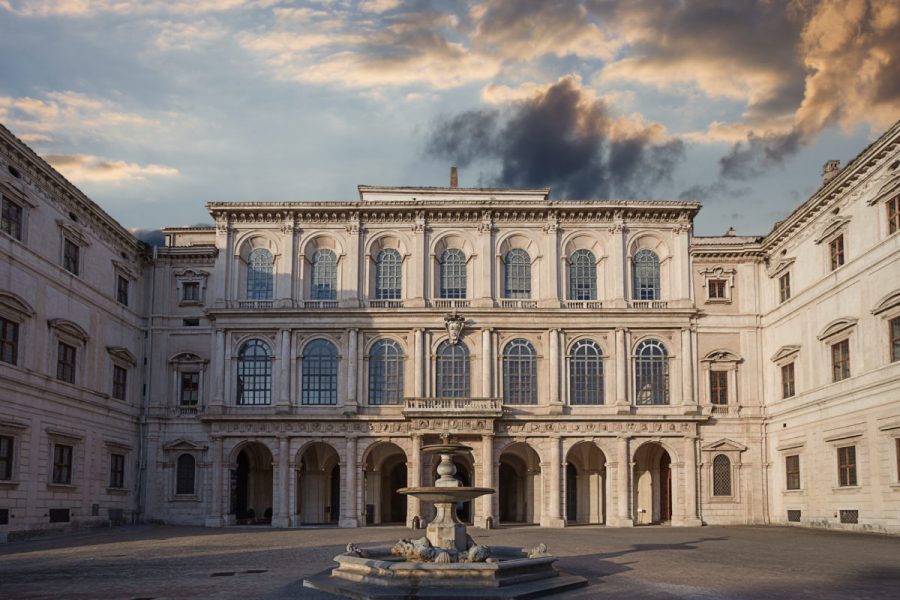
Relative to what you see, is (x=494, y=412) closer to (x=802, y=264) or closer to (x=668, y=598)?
(x=802, y=264)

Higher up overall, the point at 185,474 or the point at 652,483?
the point at 185,474

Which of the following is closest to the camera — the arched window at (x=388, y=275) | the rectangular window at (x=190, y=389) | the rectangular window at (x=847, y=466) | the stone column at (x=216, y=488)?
the rectangular window at (x=847, y=466)

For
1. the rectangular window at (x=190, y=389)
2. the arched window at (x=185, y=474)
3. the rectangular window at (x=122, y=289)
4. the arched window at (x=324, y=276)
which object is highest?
the arched window at (x=324, y=276)

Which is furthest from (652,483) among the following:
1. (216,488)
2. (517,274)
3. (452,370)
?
(216,488)

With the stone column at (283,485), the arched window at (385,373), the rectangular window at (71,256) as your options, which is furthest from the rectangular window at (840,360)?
the rectangular window at (71,256)

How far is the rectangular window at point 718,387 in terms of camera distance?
5134 centimetres

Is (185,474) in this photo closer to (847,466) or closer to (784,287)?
(784,287)

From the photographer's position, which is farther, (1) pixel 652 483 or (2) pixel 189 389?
(1) pixel 652 483

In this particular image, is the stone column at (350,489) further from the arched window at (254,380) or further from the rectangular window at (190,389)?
the rectangular window at (190,389)

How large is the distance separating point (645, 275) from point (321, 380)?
18.1m

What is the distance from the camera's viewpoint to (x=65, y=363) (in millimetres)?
42562

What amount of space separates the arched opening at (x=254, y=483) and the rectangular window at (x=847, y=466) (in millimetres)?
29459

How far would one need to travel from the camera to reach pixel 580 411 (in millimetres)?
50906

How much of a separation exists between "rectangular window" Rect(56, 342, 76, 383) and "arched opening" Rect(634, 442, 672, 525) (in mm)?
29234
